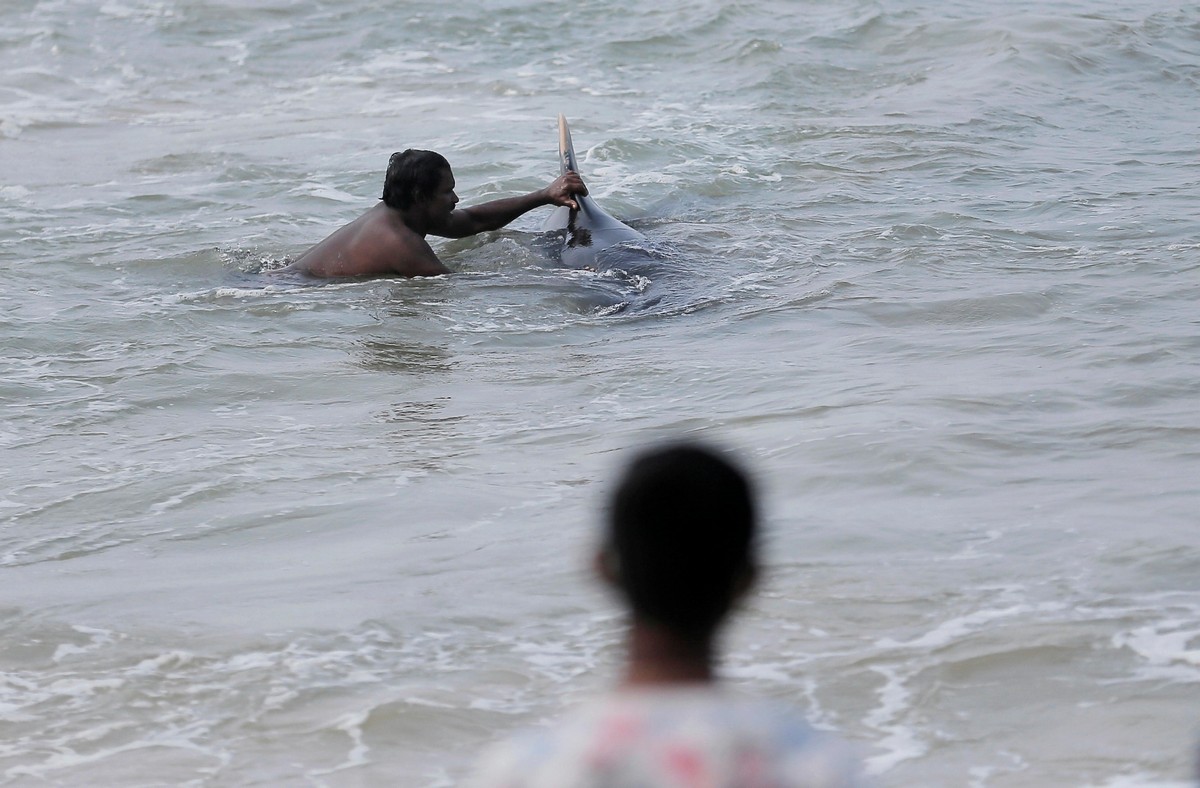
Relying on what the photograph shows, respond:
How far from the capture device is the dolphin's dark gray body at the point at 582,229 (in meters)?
7.29

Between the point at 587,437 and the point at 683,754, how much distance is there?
3812 millimetres

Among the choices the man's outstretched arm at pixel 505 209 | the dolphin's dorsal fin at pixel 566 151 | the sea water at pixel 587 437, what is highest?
the dolphin's dorsal fin at pixel 566 151

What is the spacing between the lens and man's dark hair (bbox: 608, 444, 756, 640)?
136 centimetres

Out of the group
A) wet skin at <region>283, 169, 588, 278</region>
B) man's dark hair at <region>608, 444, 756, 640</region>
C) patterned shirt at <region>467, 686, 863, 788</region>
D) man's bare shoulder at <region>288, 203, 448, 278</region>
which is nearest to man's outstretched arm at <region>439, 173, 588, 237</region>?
wet skin at <region>283, 169, 588, 278</region>

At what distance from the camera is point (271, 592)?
389 cm

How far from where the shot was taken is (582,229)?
293 inches

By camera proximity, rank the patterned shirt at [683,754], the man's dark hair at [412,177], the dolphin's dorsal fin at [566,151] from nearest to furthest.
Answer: the patterned shirt at [683,754] → the man's dark hair at [412,177] → the dolphin's dorsal fin at [566,151]

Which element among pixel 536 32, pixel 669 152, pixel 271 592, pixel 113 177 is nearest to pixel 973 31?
pixel 536 32

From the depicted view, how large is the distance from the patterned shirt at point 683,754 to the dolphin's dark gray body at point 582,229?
5964 millimetres

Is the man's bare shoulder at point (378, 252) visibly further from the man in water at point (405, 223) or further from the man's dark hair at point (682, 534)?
the man's dark hair at point (682, 534)

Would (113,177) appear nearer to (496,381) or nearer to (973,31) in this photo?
(496,381)

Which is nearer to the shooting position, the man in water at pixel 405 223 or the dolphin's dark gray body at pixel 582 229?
the man in water at pixel 405 223

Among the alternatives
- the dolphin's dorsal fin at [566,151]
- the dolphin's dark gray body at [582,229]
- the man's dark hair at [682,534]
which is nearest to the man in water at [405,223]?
the dolphin's dark gray body at [582,229]

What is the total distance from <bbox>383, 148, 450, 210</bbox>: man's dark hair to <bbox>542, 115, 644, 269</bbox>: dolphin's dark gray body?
0.68m
